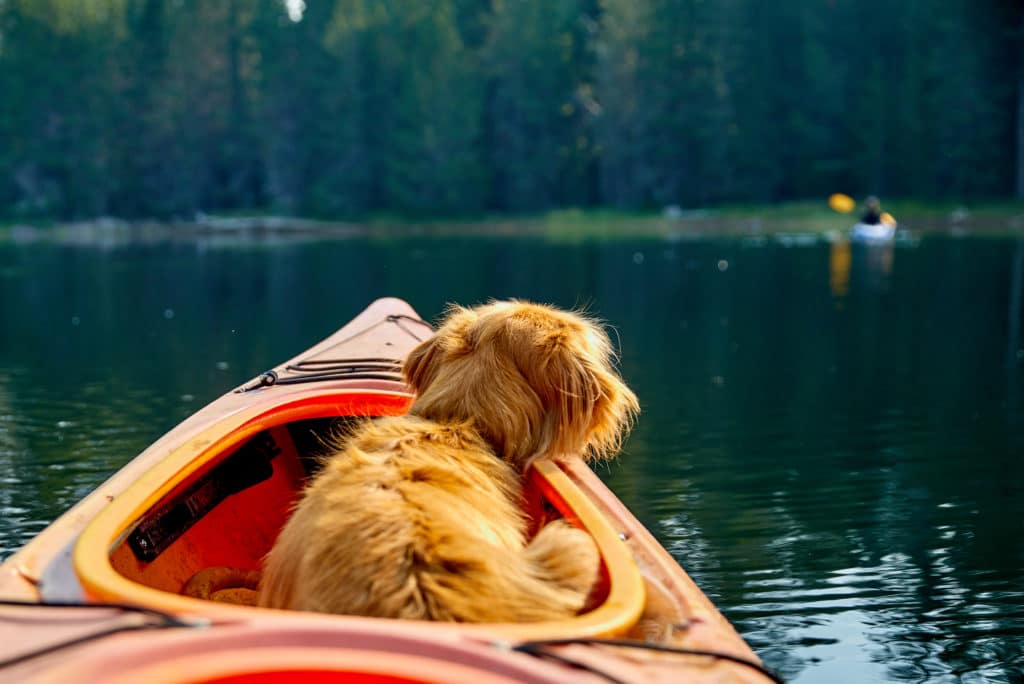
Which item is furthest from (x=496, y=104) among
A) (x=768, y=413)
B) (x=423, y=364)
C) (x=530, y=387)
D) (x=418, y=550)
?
(x=418, y=550)

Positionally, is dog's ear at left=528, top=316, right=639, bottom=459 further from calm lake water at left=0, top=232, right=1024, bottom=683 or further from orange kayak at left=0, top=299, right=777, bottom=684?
Answer: calm lake water at left=0, top=232, right=1024, bottom=683

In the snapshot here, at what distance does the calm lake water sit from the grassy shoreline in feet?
70.4

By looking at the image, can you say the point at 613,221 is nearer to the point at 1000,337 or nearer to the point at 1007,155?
the point at 1007,155

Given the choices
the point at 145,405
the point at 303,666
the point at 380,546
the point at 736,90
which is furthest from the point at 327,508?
the point at 736,90

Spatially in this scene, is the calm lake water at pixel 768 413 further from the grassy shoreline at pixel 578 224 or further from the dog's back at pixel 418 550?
the grassy shoreline at pixel 578 224

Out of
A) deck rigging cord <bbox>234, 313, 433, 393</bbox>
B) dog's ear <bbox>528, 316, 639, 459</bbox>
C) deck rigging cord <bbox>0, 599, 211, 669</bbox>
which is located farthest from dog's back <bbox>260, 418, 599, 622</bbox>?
deck rigging cord <bbox>234, 313, 433, 393</bbox>

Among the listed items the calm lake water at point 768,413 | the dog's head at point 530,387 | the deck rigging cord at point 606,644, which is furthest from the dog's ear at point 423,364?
the calm lake water at point 768,413

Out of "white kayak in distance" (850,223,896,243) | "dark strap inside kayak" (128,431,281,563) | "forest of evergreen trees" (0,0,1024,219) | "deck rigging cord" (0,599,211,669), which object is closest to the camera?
"deck rigging cord" (0,599,211,669)

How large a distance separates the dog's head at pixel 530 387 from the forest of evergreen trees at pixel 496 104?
50975mm

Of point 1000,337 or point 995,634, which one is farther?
point 1000,337

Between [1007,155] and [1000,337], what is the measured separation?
139 feet

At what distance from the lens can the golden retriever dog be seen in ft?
8.37

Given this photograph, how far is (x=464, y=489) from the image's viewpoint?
299cm

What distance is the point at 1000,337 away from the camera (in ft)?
44.2
